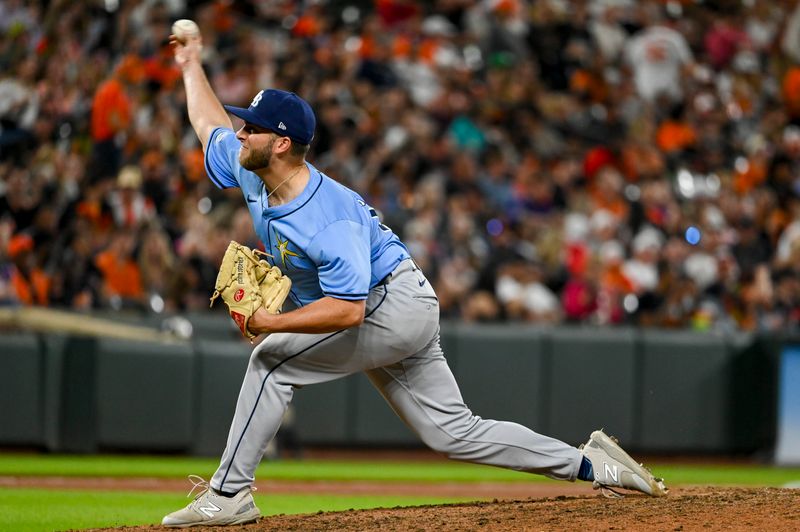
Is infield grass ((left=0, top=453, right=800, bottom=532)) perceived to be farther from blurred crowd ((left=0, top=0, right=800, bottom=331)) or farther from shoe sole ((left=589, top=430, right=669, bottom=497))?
shoe sole ((left=589, top=430, right=669, bottom=497))

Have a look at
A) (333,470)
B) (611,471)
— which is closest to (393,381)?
(611,471)

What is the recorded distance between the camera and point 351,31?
14367mm

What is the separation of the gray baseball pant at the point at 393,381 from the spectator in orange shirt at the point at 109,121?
6.82m

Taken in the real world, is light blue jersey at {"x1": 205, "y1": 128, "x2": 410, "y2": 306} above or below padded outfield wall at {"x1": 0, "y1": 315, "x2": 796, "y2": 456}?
above

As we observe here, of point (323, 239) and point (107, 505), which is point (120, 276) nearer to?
point (107, 505)

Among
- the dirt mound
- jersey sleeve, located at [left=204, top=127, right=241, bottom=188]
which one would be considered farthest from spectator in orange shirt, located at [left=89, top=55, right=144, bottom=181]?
the dirt mound

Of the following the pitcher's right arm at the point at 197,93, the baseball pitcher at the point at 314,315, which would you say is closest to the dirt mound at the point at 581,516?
the baseball pitcher at the point at 314,315

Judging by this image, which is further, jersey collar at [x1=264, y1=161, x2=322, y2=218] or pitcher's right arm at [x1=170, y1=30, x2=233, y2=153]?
pitcher's right arm at [x1=170, y1=30, x2=233, y2=153]

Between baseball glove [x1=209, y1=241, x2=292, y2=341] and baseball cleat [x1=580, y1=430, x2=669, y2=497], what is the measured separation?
5.33 ft

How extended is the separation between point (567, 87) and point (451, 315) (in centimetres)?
430

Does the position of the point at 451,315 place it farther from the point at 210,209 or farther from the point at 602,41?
the point at 602,41

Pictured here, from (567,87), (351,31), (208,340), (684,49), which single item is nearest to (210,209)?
(208,340)

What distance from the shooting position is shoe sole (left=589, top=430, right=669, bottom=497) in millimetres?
5648

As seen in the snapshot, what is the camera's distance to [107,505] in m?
7.36
